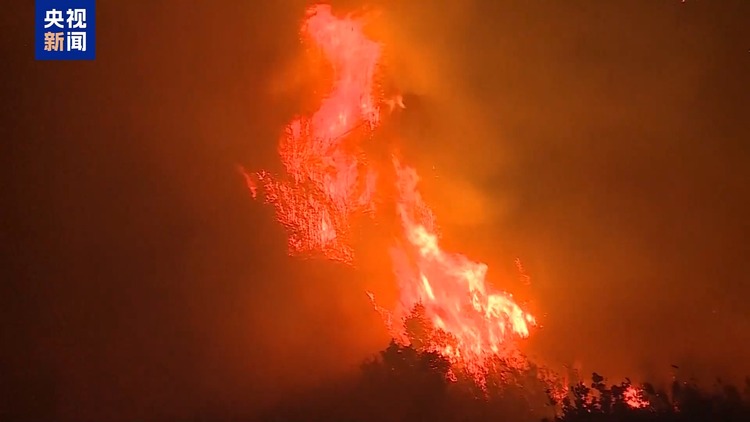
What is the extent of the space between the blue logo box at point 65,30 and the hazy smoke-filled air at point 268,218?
160 mm

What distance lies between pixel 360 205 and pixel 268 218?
Answer: 117 cm

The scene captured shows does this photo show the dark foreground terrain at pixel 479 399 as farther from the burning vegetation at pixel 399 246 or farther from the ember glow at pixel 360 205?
the ember glow at pixel 360 205

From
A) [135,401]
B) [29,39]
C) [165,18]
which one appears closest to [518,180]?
[165,18]

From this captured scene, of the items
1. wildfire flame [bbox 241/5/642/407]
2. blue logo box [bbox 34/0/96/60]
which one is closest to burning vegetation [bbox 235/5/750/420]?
wildfire flame [bbox 241/5/642/407]

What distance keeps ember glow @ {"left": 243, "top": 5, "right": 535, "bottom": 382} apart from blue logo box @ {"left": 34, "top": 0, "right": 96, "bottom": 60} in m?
2.66

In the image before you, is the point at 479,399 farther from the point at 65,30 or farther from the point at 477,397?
the point at 65,30

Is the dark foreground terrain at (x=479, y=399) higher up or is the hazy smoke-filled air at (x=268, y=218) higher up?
the hazy smoke-filled air at (x=268, y=218)

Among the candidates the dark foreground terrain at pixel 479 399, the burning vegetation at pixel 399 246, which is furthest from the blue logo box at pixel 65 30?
the dark foreground terrain at pixel 479 399

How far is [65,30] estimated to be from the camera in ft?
29.3

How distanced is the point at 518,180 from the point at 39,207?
6.07m

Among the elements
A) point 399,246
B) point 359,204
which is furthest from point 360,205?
point 399,246

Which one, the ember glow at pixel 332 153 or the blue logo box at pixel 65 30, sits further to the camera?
the ember glow at pixel 332 153

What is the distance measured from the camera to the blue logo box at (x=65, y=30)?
870 centimetres

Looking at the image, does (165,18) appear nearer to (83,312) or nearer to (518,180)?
(83,312)
